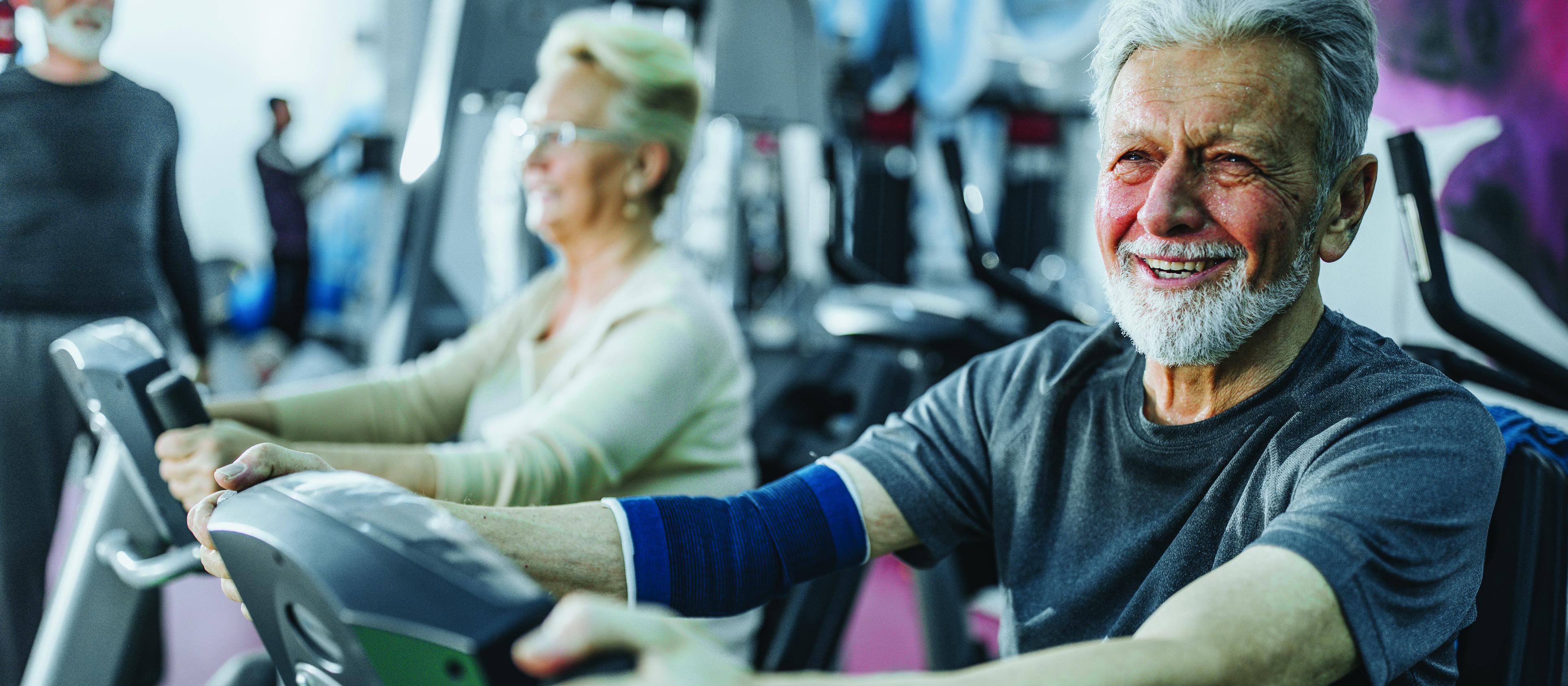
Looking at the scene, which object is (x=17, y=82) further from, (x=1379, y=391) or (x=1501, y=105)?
(x=1501, y=105)

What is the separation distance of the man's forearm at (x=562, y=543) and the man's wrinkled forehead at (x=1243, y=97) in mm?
635

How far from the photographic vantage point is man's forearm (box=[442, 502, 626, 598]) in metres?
0.94

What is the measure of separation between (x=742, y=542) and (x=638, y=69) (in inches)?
37.0

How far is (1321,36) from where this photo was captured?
35.1 inches

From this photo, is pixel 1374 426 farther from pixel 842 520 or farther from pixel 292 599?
pixel 292 599

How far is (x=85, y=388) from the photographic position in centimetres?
109

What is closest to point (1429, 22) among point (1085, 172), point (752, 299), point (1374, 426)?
point (1374, 426)

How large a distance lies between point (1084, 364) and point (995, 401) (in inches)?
4.2

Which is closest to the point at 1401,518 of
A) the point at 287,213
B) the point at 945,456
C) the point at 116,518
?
the point at 945,456

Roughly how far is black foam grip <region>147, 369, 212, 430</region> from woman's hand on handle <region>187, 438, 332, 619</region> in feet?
1.11

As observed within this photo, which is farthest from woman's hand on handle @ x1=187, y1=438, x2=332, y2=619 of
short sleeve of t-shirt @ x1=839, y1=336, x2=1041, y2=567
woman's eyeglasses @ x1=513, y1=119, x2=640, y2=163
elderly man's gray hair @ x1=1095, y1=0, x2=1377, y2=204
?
woman's eyeglasses @ x1=513, y1=119, x2=640, y2=163

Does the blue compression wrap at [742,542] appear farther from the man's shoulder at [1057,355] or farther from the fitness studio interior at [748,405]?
the man's shoulder at [1057,355]

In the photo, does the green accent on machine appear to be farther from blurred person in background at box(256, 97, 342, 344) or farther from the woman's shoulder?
blurred person in background at box(256, 97, 342, 344)

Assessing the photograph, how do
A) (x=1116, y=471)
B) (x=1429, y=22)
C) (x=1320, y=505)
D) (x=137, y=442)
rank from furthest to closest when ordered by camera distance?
(x=1429, y=22), (x=137, y=442), (x=1116, y=471), (x=1320, y=505)
